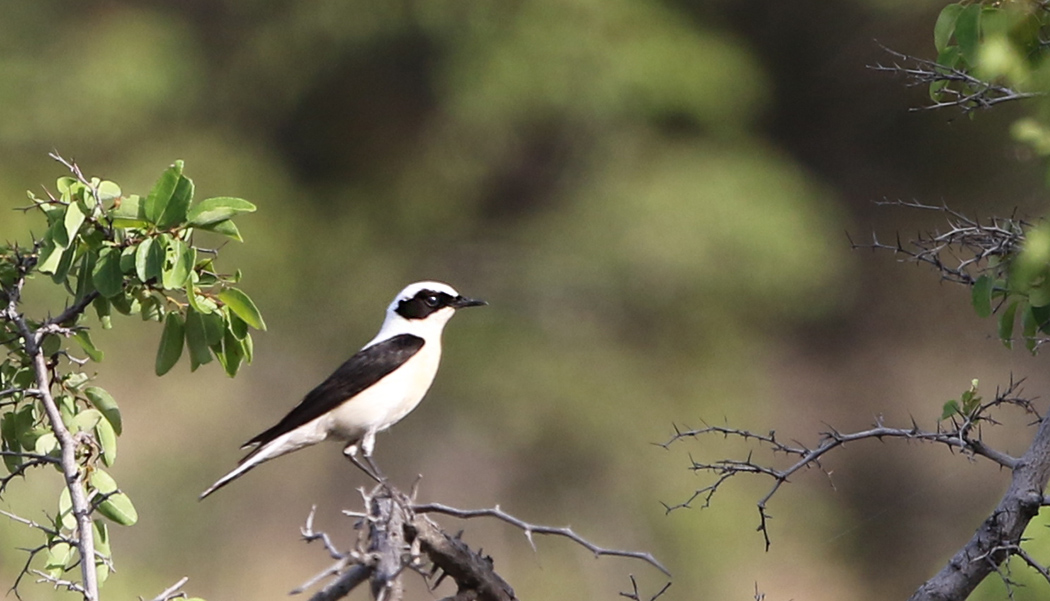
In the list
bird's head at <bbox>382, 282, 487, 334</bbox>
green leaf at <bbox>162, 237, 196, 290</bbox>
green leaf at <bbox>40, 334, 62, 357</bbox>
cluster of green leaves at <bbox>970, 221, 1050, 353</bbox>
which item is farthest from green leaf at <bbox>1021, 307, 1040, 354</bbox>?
bird's head at <bbox>382, 282, 487, 334</bbox>

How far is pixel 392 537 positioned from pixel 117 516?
62 cm

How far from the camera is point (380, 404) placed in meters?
4.29

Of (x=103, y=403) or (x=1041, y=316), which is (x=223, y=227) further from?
(x=1041, y=316)

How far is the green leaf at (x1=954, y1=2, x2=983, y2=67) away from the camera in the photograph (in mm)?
2350

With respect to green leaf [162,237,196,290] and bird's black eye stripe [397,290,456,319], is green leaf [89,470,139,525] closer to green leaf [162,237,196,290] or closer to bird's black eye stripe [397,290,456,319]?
green leaf [162,237,196,290]

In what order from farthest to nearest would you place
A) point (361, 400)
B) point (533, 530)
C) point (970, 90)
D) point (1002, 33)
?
point (361, 400), point (970, 90), point (1002, 33), point (533, 530)

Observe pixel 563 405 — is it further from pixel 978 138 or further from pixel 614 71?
pixel 978 138

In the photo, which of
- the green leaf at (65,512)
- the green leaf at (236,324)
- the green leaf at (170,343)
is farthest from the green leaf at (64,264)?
the green leaf at (65,512)

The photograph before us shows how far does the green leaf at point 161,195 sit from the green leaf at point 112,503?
20.9 inches

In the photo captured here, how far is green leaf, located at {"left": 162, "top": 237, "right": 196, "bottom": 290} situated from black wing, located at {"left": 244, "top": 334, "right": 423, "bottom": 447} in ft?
5.83

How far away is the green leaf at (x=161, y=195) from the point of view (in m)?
2.42

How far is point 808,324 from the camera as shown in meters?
11.6

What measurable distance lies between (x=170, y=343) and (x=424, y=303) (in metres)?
2.17

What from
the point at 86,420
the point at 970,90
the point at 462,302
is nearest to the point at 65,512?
the point at 86,420
